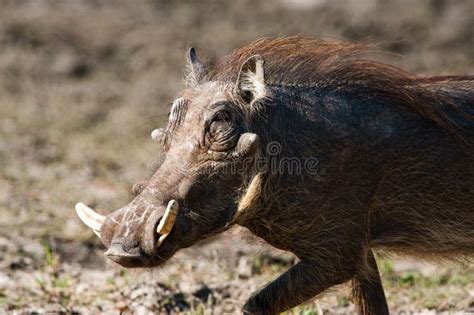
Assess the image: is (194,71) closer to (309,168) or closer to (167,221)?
(309,168)

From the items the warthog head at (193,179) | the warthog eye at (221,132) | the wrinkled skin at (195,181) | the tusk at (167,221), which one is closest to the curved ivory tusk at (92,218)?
the warthog head at (193,179)

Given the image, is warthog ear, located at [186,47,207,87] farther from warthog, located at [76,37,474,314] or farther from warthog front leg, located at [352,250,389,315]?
warthog front leg, located at [352,250,389,315]

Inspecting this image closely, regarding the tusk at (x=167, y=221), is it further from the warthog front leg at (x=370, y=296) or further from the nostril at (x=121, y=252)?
the warthog front leg at (x=370, y=296)

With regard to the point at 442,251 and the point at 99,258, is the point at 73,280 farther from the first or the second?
the point at 442,251

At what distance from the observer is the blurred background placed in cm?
516

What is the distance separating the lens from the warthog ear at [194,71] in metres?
4.34

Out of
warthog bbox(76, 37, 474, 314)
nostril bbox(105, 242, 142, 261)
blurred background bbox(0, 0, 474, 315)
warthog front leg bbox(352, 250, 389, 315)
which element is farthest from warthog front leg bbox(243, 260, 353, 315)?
nostril bbox(105, 242, 142, 261)

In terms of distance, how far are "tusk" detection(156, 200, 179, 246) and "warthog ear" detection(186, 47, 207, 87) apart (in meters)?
0.76

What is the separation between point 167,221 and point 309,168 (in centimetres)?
71

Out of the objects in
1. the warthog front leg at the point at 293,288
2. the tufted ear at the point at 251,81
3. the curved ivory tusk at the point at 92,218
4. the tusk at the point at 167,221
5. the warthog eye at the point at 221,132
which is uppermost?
the tufted ear at the point at 251,81

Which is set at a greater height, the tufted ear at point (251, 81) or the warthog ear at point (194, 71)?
the warthog ear at point (194, 71)

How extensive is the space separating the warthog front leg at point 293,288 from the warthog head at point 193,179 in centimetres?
32

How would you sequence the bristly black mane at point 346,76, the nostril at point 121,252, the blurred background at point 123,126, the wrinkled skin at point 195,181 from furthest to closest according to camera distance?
the blurred background at point 123,126 < the bristly black mane at point 346,76 < the wrinkled skin at point 195,181 < the nostril at point 121,252

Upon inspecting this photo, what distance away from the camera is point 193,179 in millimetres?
3936
